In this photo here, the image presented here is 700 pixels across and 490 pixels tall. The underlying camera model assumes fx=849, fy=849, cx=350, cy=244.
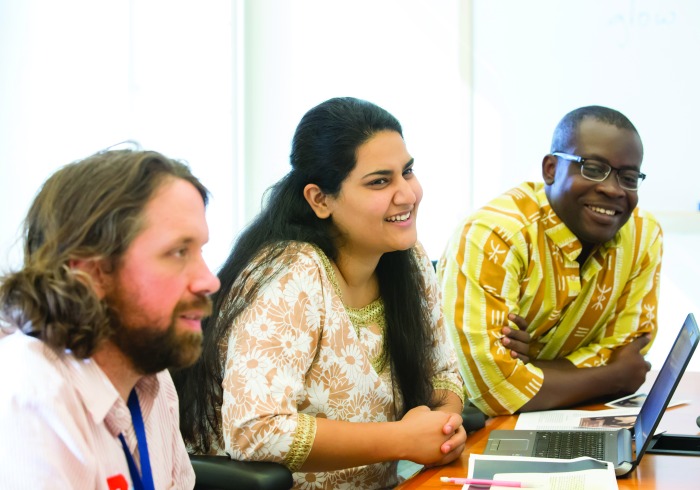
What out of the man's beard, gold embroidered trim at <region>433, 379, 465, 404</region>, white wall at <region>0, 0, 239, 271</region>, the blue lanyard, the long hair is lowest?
gold embroidered trim at <region>433, 379, 465, 404</region>

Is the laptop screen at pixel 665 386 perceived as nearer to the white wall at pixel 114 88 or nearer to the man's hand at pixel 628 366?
the man's hand at pixel 628 366

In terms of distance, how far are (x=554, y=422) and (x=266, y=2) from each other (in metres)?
2.92

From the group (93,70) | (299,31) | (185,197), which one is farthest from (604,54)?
(185,197)

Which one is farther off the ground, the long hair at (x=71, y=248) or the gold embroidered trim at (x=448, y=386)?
the long hair at (x=71, y=248)

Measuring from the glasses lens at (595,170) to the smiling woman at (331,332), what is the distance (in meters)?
0.53

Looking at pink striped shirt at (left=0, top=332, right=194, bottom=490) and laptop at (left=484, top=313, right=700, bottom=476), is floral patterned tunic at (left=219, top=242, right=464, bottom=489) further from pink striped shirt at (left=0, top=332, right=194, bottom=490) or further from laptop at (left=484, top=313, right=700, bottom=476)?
pink striped shirt at (left=0, top=332, right=194, bottom=490)

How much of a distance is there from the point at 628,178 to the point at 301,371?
3.52 feet

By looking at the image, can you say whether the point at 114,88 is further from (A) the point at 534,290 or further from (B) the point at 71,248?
(B) the point at 71,248

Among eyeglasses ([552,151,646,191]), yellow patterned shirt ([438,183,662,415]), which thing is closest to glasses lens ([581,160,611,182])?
eyeglasses ([552,151,646,191])

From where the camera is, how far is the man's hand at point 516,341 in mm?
2131

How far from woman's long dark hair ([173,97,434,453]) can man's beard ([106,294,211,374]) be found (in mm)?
491

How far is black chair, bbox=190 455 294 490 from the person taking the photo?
1.44 m

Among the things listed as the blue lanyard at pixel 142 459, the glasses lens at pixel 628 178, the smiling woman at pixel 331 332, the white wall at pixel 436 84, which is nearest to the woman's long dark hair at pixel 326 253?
the smiling woman at pixel 331 332

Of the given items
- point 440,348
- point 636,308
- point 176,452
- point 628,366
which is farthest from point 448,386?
point 176,452
